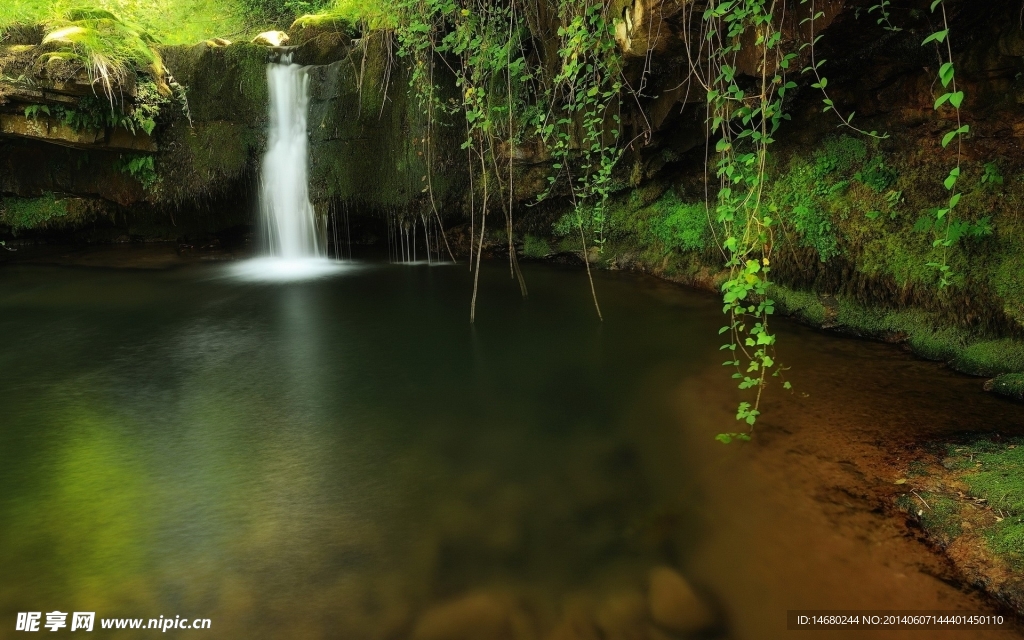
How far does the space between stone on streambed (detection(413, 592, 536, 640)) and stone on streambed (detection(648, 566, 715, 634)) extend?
50 centimetres

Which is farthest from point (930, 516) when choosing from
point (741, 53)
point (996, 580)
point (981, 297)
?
point (741, 53)

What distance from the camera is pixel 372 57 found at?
9227 mm

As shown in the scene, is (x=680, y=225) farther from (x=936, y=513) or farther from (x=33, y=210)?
(x=33, y=210)

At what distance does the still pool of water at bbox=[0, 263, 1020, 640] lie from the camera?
2.48m

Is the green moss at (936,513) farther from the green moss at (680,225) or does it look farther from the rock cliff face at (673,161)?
the green moss at (680,225)

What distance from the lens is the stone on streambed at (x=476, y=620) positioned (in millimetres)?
2303

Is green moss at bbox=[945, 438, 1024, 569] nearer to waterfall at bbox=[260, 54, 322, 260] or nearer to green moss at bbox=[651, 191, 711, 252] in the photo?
green moss at bbox=[651, 191, 711, 252]

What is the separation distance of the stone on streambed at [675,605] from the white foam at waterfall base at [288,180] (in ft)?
25.4

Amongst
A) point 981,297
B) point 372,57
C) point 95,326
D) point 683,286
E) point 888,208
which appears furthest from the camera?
point 372,57

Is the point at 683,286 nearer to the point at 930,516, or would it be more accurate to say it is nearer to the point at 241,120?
the point at 930,516

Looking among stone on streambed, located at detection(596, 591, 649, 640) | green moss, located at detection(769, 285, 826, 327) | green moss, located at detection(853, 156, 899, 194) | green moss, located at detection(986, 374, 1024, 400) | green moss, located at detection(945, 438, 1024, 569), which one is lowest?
stone on streambed, located at detection(596, 591, 649, 640)

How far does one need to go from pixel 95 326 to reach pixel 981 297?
781cm

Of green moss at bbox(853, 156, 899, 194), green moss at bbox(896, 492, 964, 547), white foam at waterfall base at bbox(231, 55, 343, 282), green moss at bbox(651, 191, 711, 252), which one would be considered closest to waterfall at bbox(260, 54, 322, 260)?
white foam at waterfall base at bbox(231, 55, 343, 282)

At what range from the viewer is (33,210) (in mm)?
10195
